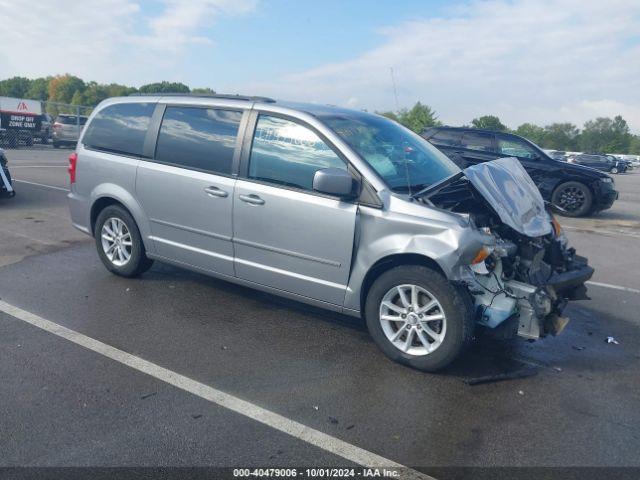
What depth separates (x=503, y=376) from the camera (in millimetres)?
4234

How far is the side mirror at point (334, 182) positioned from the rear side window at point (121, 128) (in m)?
2.27

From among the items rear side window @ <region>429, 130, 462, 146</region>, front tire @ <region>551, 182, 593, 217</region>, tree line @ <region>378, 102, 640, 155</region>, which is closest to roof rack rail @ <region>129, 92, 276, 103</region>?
rear side window @ <region>429, 130, 462, 146</region>

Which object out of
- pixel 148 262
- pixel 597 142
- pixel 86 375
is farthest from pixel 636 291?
pixel 597 142

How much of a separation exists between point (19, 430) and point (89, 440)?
0.42 metres

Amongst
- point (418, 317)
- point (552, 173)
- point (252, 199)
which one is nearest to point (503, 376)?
point (418, 317)

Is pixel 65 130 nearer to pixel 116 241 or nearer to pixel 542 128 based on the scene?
pixel 116 241

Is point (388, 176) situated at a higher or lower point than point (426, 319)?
higher

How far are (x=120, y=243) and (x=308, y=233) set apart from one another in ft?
7.99

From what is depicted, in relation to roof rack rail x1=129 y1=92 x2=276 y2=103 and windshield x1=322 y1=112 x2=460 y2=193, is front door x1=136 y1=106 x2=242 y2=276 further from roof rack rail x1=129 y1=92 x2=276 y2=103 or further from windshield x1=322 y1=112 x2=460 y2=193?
windshield x1=322 y1=112 x2=460 y2=193

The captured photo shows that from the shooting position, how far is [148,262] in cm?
609

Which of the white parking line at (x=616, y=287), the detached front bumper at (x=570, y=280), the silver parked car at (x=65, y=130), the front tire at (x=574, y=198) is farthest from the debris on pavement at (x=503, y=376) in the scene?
the silver parked car at (x=65, y=130)

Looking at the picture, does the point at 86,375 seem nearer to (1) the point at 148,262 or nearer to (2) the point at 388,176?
(1) the point at 148,262

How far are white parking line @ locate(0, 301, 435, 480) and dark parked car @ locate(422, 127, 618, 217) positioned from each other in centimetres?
951

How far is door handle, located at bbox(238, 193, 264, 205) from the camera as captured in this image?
15.8ft
